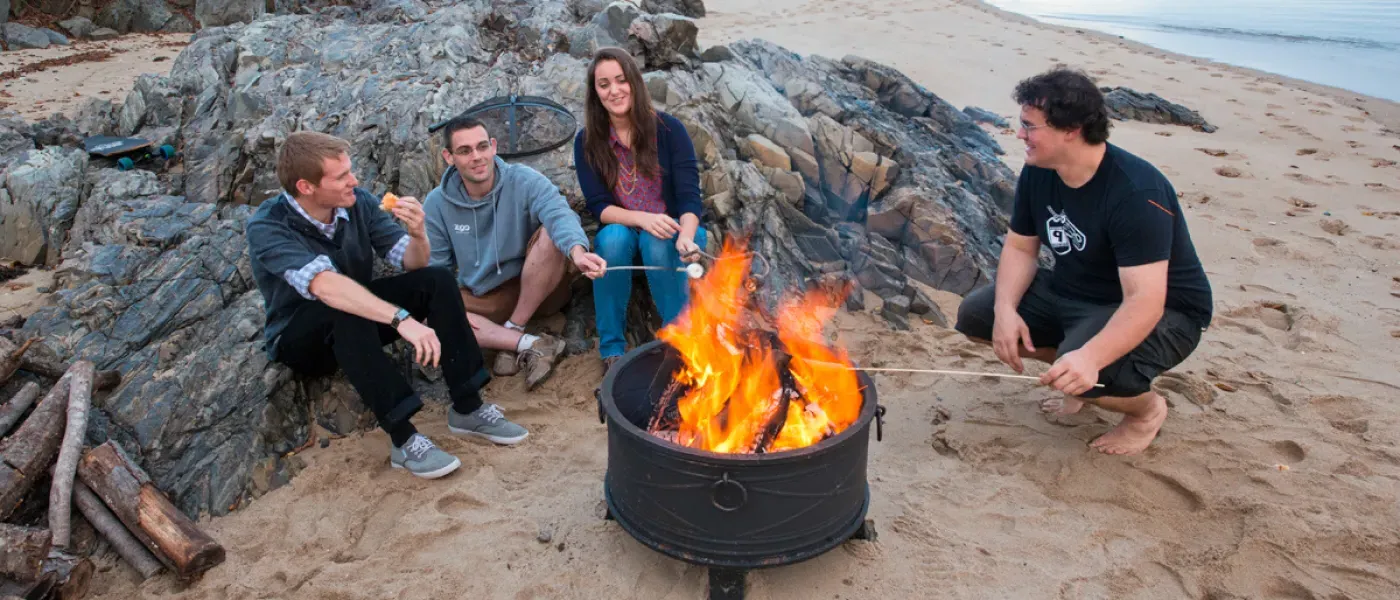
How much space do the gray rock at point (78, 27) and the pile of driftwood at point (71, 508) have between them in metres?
14.5

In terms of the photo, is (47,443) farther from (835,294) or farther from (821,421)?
(835,294)

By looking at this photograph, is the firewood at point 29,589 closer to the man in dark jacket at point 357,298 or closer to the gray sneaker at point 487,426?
the man in dark jacket at point 357,298

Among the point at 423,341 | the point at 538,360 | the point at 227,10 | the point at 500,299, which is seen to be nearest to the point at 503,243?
the point at 500,299

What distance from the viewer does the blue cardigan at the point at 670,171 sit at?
437cm

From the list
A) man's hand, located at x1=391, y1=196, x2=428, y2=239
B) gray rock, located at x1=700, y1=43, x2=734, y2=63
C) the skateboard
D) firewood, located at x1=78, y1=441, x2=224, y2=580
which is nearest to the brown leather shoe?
man's hand, located at x1=391, y1=196, x2=428, y2=239

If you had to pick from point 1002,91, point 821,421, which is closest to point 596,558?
point 821,421

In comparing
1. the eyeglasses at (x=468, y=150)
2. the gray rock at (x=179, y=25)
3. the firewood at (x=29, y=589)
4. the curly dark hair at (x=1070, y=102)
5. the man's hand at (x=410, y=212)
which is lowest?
the firewood at (x=29, y=589)

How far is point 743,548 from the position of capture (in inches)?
108

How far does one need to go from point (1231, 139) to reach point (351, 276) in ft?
32.7

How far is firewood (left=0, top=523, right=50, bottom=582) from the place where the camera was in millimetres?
2748

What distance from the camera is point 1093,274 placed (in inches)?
141

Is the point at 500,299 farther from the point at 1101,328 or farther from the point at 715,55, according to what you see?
the point at 715,55

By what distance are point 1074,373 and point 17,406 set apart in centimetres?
447

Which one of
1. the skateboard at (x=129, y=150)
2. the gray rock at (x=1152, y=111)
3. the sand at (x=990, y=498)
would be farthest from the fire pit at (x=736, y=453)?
the gray rock at (x=1152, y=111)
